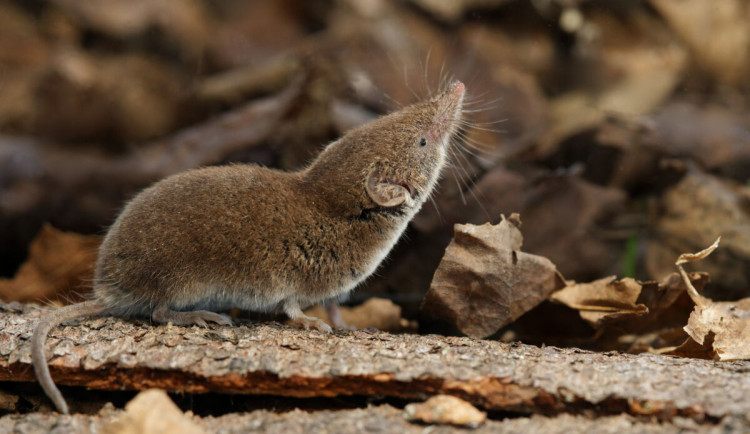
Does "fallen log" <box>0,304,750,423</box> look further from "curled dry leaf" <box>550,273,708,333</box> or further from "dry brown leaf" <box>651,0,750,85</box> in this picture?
"dry brown leaf" <box>651,0,750,85</box>

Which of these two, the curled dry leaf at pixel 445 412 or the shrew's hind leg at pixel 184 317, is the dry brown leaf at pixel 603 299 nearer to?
the curled dry leaf at pixel 445 412

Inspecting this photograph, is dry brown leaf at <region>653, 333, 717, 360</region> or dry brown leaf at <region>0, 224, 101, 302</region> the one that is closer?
dry brown leaf at <region>653, 333, 717, 360</region>

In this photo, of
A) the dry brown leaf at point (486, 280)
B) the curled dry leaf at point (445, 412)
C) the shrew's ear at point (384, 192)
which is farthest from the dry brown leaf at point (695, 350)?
the shrew's ear at point (384, 192)

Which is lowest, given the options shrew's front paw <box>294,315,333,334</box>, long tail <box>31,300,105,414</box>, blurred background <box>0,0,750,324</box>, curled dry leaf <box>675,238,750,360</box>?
long tail <box>31,300,105,414</box>

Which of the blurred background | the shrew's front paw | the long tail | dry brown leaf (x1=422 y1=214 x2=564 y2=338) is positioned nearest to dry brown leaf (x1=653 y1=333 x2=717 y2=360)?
dry brown leaf (x1=422 y1=214 x2=564 y2=338)

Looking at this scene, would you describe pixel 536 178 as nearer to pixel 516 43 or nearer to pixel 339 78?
pixel 339 78

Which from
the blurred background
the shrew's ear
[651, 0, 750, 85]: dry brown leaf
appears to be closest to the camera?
the shrew's ear

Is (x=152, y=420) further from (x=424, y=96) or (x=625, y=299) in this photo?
(x=424, y=96)
